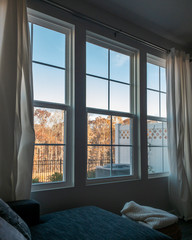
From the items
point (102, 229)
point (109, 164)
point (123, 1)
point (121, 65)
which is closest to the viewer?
point (102, 229)

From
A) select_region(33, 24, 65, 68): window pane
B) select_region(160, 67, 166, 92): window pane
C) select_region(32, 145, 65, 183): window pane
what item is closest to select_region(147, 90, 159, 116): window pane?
select_region(160, 67, 166, 92): window pane

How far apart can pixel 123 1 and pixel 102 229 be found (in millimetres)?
2866

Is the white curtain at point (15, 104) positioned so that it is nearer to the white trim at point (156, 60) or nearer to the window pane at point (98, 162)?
the window pane at point (98, 162)

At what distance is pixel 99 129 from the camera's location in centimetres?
337

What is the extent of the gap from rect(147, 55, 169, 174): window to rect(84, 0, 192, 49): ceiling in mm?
527

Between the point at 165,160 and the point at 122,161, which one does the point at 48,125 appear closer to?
the point at 122,161

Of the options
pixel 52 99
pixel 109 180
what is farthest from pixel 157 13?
pixel 109 180

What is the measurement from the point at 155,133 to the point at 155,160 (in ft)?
1.55

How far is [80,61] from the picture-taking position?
3123mm

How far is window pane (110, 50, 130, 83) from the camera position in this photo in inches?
143

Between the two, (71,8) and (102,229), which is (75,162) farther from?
(71,8)

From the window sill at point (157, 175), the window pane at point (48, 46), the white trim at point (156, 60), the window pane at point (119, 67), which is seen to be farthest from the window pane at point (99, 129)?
the white trim at point (156, 60)

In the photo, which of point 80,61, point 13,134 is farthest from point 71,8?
point 13,134

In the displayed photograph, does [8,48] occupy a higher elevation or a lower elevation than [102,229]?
higher
